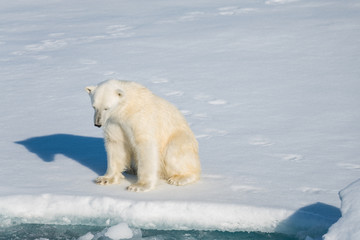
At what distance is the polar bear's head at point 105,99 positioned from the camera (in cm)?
429

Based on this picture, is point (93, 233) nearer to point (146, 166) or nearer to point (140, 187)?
point (140, 187)

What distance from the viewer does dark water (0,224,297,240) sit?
401 cm

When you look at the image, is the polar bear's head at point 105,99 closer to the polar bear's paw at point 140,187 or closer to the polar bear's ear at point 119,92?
the polar bear's ear at point 119,92

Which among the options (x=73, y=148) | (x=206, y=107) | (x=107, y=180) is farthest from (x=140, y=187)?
(x=206, y=107)

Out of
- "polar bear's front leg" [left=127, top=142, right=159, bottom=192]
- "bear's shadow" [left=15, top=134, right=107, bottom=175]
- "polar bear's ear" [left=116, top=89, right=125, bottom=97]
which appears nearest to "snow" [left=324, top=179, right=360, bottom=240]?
"polar bear's front leg" [left=127, top=142, right=159, bottom=192]

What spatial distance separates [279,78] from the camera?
8016 millimetres

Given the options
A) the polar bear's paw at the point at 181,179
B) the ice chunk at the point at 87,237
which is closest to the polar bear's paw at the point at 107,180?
the polar bear's paw at the point at 181,179

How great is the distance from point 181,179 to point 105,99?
83 centimetres

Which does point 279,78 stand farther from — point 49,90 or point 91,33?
point 91,33

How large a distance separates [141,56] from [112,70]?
801mm

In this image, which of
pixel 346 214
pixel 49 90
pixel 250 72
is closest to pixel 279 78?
pixel 250 72

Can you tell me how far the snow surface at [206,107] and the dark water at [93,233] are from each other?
0.15 ft

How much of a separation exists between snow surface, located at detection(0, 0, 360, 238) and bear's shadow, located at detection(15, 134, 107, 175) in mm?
17

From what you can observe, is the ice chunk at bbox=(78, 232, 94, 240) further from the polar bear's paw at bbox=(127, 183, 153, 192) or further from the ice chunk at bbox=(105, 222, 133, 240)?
the polar bear's paw at bbox=(127, 183, 153, 192)
